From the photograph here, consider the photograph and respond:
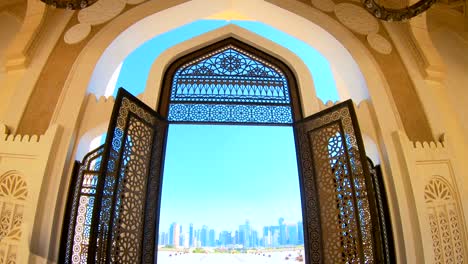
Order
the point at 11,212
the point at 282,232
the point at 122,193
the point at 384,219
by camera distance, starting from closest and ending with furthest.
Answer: the point at 11,212
the point at 122,193
the point at 384,219
the point at 282,232

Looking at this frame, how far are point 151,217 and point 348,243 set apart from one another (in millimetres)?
1480

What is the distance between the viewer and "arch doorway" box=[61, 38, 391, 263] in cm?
209

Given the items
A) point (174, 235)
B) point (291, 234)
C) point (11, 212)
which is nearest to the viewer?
point (11, 212)

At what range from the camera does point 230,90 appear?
313 cm

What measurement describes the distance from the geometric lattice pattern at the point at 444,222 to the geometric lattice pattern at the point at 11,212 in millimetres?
2776

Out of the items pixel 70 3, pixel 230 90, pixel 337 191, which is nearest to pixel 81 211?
pixel 70 3

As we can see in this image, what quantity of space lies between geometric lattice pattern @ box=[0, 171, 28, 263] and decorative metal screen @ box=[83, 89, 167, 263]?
0.57 meters

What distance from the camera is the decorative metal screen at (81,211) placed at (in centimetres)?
234

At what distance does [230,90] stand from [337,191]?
4.62ft

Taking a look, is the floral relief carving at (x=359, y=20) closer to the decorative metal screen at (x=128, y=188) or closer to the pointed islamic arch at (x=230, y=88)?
the pointed islamic arch at (x=230, y=88)

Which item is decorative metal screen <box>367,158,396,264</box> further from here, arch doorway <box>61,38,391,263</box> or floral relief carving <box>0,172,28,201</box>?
floral relief carving <box>0,172,28,201</box>

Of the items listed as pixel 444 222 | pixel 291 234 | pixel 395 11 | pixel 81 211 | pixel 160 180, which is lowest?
pixel 291 234

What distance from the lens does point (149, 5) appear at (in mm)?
3055

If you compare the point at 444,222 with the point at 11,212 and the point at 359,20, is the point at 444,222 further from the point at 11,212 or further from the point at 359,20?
the point at 11,212
